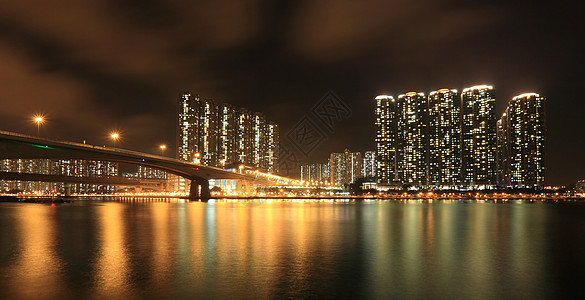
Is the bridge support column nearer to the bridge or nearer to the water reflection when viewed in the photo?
the bridge

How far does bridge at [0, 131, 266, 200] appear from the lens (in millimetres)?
64125

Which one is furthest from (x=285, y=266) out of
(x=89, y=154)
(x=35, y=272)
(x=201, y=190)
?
(x=201, y=190)

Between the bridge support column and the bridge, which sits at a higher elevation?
the bridge

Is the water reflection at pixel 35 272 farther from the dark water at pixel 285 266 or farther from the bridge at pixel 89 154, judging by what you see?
the bridge at pixel 89 154

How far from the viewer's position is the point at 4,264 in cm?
1686

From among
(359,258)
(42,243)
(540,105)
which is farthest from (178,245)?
(540,105)

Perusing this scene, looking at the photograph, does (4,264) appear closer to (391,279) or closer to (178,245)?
(178,245)

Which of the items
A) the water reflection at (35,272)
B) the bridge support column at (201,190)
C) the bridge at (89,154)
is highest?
the bridge at (89,154)

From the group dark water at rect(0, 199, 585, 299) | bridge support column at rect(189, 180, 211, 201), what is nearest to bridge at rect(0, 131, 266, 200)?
bridge support column at rect(189, 180, 211, 201)

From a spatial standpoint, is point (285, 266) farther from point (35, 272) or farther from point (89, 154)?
point (89, 154)

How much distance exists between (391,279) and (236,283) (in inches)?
218

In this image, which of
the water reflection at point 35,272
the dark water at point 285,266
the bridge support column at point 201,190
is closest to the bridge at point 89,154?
the bridge support column at point 201,190

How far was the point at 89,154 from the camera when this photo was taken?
8338 cm

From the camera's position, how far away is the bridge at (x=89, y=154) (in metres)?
64.1
